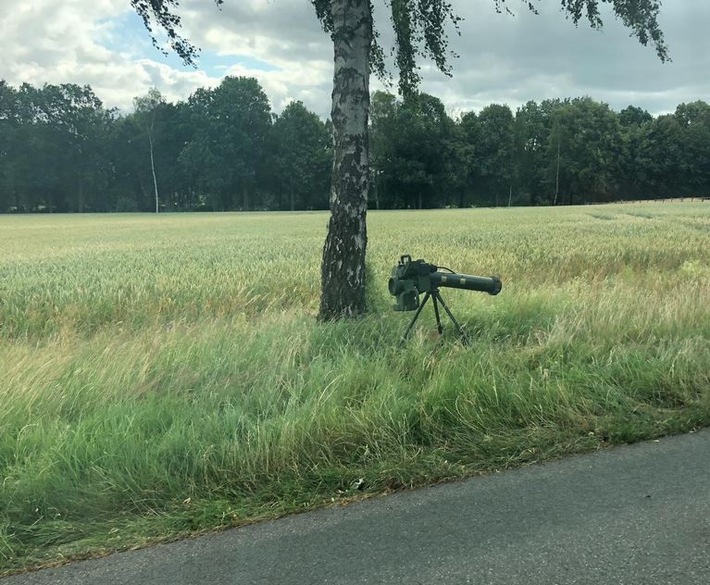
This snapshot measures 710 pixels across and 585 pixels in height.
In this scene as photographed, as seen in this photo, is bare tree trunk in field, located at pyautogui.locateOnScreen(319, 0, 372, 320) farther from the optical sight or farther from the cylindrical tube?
the cylindrical tube

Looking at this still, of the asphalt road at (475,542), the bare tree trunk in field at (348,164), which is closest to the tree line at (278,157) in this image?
the bare tree trunk in field at (348,164)

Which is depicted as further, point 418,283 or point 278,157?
point 278,157

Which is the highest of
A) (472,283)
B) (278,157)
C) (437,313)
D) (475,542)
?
(278,157)

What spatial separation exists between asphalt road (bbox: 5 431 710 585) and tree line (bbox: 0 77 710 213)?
257 feet

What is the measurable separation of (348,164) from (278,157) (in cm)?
8130

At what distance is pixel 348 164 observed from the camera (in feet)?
18.7

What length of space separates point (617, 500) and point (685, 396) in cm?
160

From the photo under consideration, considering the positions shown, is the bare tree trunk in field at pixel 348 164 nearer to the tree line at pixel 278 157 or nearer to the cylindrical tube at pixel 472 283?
the cylindrical tube at pixel 472 283

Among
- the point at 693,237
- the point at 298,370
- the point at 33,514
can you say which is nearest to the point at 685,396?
the point at 298,370

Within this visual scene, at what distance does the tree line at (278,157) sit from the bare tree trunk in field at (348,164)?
7497cm

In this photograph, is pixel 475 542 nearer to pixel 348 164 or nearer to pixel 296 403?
pixel 296 403

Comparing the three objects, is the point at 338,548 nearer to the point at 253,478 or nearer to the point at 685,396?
the point at 253,478

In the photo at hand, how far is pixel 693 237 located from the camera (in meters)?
15.1

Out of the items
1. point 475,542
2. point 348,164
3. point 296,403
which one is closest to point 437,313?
point 348,164
